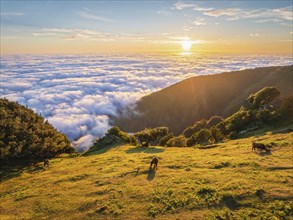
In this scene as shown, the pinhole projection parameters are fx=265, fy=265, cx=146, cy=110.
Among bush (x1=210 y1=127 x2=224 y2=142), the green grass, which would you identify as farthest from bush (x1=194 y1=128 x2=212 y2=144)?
the green grass

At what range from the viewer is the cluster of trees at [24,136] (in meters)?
48.2

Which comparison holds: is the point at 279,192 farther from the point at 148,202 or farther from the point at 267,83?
the point at 267,83

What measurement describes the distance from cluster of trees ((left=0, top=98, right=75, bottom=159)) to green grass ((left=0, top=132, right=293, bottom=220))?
12.6 meters

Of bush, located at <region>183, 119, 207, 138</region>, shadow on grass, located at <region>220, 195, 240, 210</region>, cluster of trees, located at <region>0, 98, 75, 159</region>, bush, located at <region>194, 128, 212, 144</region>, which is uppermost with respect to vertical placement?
shadow on grass, located at <region>220, 195, 240, 210</region>

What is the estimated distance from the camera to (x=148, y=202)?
23.1 meters

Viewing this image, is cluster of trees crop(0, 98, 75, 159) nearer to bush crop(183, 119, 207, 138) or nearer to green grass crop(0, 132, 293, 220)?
green grass crop(0, 132, 293, 220)

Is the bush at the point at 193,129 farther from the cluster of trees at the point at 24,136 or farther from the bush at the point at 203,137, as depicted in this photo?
the cluster of trees at the point at 24,136

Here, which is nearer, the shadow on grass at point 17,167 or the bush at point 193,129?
the shadow on grass at point 17,167

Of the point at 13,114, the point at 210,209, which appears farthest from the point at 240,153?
the point at 13,114

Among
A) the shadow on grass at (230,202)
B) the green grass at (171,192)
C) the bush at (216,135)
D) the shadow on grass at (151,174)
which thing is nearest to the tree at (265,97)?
the bush at (216,135)

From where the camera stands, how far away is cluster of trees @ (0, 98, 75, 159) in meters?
48.2

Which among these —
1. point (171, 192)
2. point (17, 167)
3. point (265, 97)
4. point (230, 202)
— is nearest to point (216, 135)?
point (265, 97)

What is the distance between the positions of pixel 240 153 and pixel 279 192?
50.6 feet

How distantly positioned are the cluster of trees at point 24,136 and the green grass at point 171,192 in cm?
1263
